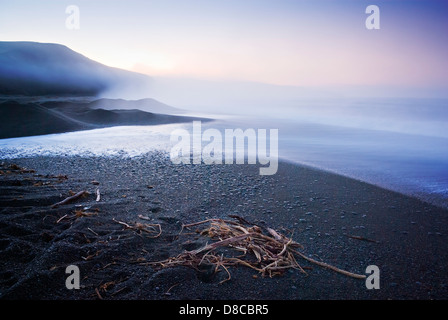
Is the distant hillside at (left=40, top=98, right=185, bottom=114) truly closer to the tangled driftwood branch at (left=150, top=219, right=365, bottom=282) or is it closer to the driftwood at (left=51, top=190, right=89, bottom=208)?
the driftwood at (left=51, top=190, right=89, bottom=208)

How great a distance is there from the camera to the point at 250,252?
2588 millimetres

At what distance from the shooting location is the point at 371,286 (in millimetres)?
2211

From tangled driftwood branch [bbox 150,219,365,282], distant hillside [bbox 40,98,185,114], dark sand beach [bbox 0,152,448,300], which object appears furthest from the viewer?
distant hillside [bbox 40,98,185,114]

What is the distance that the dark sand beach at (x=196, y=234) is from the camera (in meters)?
2.13

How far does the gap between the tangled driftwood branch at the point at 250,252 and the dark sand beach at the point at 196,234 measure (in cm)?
7

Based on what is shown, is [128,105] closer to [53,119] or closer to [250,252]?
[53,119]

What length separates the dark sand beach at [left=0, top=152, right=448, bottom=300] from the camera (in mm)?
2129

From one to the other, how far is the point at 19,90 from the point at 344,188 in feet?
94.0

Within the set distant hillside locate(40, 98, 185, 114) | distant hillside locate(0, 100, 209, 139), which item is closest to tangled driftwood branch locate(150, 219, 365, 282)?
distant hillside locate(0, 100, 209, 139)

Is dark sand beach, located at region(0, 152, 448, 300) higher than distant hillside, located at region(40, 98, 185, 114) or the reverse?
the reverse

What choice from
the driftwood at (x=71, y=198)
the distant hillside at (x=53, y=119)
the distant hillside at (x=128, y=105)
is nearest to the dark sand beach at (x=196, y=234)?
the driftwood at (x=71, y=198)

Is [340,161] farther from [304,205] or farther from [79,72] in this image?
[79,72]

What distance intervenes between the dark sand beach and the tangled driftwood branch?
2.8 inches
